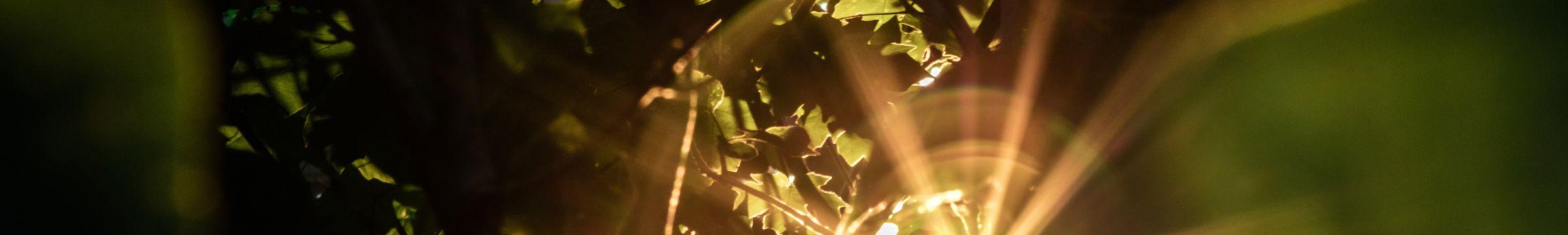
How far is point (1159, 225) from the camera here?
135cm

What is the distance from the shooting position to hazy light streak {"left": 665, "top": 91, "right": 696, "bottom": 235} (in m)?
1.79

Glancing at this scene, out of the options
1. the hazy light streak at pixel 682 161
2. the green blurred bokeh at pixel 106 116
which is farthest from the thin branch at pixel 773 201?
the green blurred bokeh at pixel 106 116

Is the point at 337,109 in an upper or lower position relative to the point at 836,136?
upper

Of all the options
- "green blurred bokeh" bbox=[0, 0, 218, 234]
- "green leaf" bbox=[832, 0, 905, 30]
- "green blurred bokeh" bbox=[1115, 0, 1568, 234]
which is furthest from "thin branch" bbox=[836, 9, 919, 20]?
"green blurred bokeh" bbox=[0, 0, 218, 234]

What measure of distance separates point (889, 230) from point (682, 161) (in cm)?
49

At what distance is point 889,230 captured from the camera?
77.9 inches

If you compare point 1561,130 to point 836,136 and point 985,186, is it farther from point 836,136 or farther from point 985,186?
point 836,136

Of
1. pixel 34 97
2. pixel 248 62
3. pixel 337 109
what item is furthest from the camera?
pixel 248 62

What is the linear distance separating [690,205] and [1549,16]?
5.54 ft

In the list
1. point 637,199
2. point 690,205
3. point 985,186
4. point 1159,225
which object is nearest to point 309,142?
point 637,199

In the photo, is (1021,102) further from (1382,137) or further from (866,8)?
(866,8)

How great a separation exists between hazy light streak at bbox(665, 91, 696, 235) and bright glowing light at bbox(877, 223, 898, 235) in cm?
44

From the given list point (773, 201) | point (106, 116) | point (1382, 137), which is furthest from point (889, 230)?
point (106, 116)

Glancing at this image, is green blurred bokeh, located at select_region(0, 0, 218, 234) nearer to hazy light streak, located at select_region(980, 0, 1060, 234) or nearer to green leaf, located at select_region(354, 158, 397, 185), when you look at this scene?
green leaf, located at select_region(354, 158, 397, 185)
